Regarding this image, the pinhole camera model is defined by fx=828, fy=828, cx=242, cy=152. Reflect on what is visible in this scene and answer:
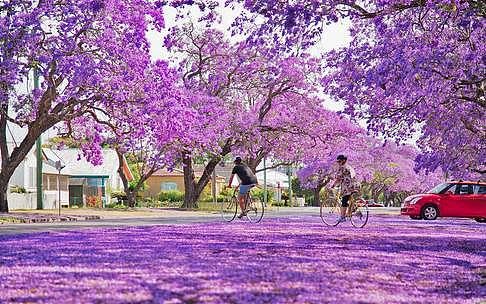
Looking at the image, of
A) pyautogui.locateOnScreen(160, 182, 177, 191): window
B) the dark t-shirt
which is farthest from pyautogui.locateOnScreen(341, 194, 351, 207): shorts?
pyautogui.locateOnScreen(160, 182, 177, 191): window

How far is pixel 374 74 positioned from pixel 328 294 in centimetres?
982

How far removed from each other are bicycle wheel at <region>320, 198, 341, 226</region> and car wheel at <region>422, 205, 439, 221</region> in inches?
457

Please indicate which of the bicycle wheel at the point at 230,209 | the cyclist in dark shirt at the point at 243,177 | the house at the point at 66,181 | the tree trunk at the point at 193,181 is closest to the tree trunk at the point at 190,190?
the tree trunk at the point at 193,181

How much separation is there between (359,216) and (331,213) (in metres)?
1.04

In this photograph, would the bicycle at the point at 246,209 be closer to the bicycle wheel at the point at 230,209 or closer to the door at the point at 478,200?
the bicycle wheel at the point at 230,209

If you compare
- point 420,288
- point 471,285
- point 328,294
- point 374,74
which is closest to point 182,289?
point 328,294

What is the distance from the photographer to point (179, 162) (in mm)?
48281

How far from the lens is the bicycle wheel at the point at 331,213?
22438 millimetres

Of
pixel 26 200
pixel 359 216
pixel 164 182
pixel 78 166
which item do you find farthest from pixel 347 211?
pixel 164 182

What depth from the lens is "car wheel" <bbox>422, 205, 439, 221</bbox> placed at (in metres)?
33.3

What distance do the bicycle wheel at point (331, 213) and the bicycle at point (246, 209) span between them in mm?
1931

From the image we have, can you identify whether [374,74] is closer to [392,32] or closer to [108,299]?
[392,32]

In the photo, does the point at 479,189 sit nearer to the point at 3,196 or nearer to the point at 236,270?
the point at 3,196

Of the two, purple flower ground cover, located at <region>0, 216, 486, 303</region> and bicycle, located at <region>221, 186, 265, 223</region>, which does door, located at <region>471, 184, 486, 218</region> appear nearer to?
bicycle, located at <region>221, 186, 265, 223</region>
